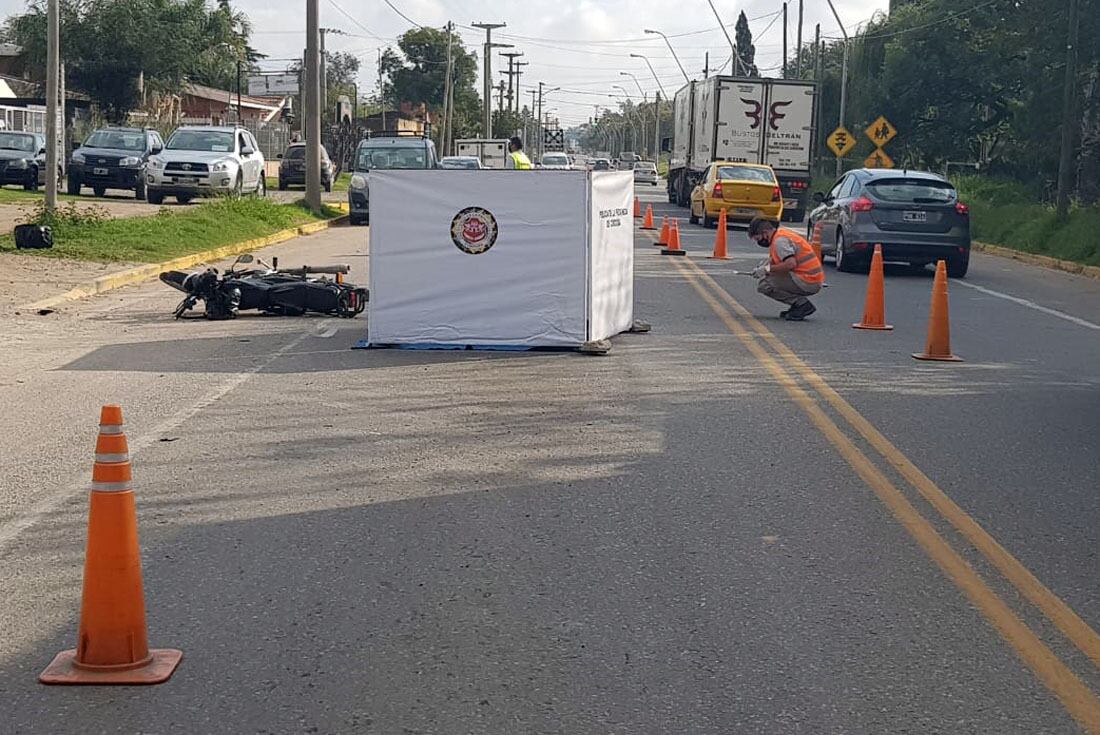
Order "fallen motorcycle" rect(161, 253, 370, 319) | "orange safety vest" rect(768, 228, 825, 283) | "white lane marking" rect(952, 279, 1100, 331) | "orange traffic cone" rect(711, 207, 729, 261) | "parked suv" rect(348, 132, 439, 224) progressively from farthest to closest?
"parked suv" rect(348, 132, 439, 224)
"orange traffic cone" rect(711, 207, 729, 261)
"white lane marking" rect(952, 279, 1100, 331)
"orange safety vest" rect(768, 228, 825, 283)
"fallen motorcycle" rect(161, 253, 370, 319)

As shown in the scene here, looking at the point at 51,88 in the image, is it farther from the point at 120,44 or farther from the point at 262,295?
the point at 120,44

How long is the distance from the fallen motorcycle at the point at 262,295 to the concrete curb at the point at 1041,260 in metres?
13.3

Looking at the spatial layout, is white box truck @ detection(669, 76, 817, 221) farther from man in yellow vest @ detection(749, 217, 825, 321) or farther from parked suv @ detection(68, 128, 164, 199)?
man in yellow vest @ detection(749, 217, 825, 321)

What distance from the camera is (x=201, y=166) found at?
32938mm

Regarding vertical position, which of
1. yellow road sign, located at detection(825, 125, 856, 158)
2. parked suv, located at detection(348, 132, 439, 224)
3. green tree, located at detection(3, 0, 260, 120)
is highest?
green tree, located at detection(3, 0, 260, 120)

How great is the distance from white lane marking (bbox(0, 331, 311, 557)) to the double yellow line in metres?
3.91

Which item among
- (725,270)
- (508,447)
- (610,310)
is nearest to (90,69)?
(725,270)

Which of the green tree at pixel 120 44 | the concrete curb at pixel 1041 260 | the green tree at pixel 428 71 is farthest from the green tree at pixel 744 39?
the concrete curb at pixel 1041 260

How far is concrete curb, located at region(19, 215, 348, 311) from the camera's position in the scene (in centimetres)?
1571

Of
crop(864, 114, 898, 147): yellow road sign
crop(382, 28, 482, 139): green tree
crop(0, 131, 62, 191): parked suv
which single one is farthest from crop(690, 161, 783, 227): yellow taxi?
crop(382, 28, 482, 139): green tree

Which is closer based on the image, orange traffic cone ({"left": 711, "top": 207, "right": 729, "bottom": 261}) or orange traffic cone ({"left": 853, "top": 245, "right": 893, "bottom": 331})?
orange traffic cone ({"left": 853, "top": 245, "right": 893, "bottom": 331})

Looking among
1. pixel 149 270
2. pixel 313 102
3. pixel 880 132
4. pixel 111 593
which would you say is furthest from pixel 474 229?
pixel 880 132

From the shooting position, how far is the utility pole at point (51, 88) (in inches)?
784

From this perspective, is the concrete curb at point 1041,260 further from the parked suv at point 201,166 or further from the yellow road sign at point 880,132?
the parked suv at point 201,166
